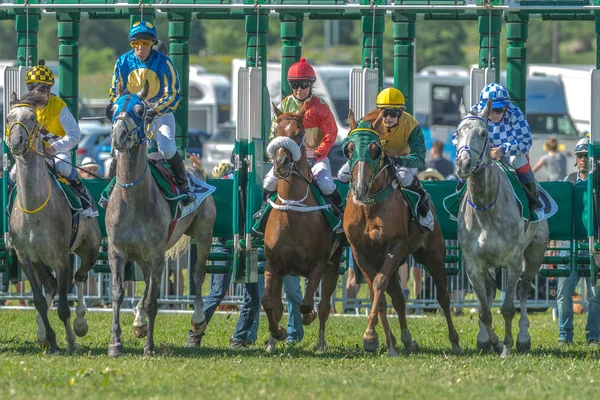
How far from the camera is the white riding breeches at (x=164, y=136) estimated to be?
1195cm

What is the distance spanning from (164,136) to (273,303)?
1.90 meters

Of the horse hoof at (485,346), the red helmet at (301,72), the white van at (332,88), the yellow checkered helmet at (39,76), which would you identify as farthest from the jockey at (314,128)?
the white van at (332,88)

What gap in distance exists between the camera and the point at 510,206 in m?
11.6

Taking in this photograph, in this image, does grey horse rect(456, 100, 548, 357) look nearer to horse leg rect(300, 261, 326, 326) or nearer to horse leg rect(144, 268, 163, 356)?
horse leg rect(300, 261, 326, 326)

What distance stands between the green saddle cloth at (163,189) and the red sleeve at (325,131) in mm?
1380

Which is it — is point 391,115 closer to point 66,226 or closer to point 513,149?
point 513,149

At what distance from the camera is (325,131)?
12.2m

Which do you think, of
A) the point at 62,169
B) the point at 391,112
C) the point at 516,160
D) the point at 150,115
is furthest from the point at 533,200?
the point at 62,169

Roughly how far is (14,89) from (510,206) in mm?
4900

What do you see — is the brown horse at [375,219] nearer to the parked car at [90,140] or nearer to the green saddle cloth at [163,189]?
the green saddle cloth at [163,189]

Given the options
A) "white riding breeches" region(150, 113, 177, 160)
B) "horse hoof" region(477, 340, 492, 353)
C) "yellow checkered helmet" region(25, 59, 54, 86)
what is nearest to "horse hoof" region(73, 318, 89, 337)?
"white riding breeches" region(150, 113, 177, 160)

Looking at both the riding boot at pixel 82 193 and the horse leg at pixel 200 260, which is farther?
the horse leg at pixel 200 260

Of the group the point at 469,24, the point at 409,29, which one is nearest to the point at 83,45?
the point at 469,24

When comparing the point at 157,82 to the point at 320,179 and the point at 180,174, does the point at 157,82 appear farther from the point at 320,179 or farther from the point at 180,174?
the point at 320,179
